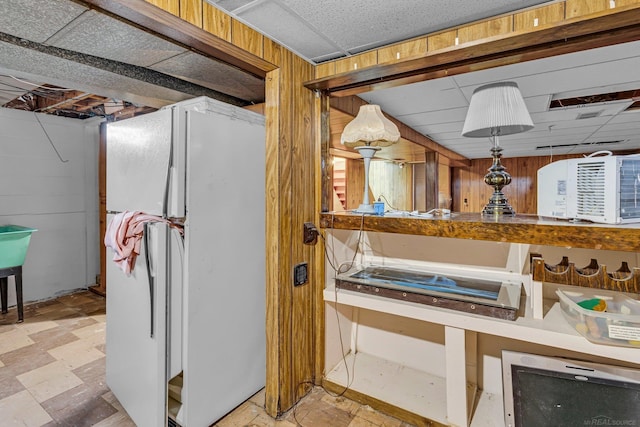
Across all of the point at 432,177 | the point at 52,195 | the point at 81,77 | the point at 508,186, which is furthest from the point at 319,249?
the point at 508,186

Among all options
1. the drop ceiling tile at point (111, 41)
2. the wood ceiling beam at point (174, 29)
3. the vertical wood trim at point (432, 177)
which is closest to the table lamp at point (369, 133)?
the wood ceiling beam at point (174, 29)

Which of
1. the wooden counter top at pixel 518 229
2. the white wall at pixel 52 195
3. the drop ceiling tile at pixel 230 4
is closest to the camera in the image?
the wooden counter top at pixel 518 229

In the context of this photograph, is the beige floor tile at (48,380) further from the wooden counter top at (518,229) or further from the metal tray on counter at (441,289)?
the wooden counter top at (518,229)

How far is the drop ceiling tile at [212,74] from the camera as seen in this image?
210 cm

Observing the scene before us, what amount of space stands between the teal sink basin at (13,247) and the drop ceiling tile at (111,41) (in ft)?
7.37

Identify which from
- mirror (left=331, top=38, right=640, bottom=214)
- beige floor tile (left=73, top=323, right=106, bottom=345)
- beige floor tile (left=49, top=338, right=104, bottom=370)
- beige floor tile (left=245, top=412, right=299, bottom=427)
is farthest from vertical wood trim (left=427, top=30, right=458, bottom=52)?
beige floor tile (left=73, top=323, right=106, bottom=345)

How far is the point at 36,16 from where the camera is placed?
1554mm

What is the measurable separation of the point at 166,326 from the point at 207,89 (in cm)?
189

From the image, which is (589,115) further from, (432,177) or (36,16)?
(36,16)

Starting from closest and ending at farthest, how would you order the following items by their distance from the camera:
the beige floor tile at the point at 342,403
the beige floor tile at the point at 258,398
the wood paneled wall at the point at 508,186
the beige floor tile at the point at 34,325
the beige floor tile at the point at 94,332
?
the beige floor tile at the point at 342,403 → the beige floor tile at the point at 258,398 → the beige floor tile at the point at 94,332 → the beige floor tile at the point at 34,325 → the wood paneled wall at the point at 508,186

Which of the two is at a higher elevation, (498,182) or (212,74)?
(212,74)

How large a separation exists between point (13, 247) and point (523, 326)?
13.9 feet

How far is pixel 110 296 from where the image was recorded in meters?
2.07

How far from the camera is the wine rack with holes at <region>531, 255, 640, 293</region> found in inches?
52.4
